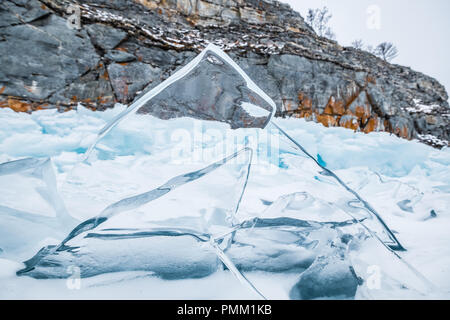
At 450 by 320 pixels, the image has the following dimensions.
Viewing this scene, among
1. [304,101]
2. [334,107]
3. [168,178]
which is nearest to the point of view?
[168,178]

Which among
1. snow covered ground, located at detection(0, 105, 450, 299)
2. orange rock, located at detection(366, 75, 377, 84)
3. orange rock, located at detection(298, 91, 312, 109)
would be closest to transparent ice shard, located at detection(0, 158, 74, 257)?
snow covered ground, located at detection(0, 105, 450, 299)

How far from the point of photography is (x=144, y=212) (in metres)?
0.70

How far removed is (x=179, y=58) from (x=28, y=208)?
5944 mm

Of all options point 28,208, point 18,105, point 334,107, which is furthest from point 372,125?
point 18,105

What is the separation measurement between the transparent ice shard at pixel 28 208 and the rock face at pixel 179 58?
4.86 m

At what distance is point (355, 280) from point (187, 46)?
662 centimetres

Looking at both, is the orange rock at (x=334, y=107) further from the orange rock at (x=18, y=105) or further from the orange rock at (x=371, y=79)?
the orange rock at (x=18, y=105)

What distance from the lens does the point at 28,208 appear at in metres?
0.75

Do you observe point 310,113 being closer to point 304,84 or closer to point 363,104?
point 304,84

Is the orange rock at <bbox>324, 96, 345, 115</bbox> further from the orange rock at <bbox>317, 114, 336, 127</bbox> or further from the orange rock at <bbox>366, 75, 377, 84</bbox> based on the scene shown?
the orange rock at <bbox>366, 75, 377, 84</bbox>

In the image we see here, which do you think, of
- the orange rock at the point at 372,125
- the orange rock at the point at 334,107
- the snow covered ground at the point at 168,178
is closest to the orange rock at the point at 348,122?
the orange rock at the point at 334,107

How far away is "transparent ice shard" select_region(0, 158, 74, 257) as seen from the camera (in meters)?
0.69

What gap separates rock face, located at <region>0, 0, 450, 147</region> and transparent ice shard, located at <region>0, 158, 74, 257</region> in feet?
16.0

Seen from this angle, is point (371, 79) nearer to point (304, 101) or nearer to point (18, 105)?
point (304, 101)
